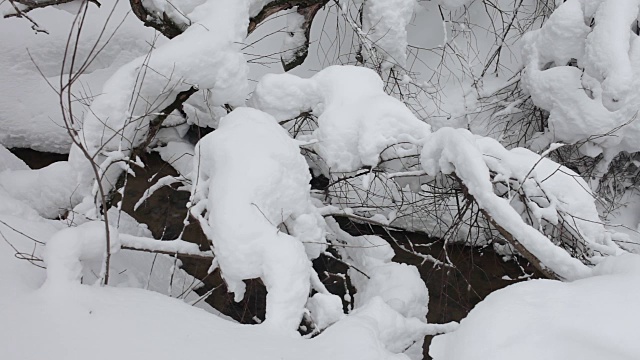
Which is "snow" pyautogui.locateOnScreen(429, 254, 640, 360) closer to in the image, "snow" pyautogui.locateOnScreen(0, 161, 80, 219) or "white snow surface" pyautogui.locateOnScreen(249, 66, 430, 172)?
"white snow surface" pyautogui.locateOnScreen(249, 66, 430, 172)

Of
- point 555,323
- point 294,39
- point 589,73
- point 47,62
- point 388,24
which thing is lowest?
point 47,62

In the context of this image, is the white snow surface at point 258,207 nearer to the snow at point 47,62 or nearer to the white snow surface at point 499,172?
the white snow surface at point 499,172

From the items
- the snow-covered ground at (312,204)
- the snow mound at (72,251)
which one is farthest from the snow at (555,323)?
the snow mound at (72,251)

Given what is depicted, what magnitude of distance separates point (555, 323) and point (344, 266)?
3556 mm

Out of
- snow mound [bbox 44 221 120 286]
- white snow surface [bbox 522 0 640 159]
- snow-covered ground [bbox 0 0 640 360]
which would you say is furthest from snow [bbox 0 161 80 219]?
white snow surface [bbox 522 0 640 159]

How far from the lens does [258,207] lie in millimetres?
2938

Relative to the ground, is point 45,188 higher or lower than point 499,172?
lower

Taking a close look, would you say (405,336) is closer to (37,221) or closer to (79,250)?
(79,250)

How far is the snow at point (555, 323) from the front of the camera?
2137 mm

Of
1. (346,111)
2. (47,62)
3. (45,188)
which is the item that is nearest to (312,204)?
(346,111)

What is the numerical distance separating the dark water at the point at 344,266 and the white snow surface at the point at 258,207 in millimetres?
1972

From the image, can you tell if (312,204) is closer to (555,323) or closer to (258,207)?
(258,207)

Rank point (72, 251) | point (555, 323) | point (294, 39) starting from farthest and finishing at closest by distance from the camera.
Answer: point (294, 39), point (72, 251), point (555, 323)

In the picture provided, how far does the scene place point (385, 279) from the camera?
400 cm
